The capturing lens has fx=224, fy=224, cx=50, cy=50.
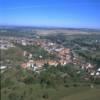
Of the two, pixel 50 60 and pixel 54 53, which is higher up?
pixel 54 53

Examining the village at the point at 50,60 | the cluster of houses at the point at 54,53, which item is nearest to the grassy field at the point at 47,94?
the village at the point at 50,60

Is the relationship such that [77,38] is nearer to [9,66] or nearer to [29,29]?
[29,29]

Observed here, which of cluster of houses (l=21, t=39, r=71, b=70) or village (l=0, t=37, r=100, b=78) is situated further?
cluster of houses (l=21, t=39, r=71, b=70)

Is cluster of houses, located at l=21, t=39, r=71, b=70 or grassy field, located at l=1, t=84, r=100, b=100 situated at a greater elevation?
cluster of houses, located at l=21, t=39, r=71, b=70

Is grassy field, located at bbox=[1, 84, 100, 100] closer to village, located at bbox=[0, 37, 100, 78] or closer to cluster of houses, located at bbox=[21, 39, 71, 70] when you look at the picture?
village, located at bbox=[0, 37, 100, 78]

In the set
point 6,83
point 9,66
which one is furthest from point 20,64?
point 6,83

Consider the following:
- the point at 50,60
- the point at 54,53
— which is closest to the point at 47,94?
the point at 50,60

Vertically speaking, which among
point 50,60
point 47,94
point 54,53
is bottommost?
point 47,94

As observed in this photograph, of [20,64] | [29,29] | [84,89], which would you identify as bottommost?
[84,89]

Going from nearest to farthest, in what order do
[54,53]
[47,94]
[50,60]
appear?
[47,94] → [50,60] → [54,53]

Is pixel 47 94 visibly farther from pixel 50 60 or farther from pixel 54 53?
pixel 54 53

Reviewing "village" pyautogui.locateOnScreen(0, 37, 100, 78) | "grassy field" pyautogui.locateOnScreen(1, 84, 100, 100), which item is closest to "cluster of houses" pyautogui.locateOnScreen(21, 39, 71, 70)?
"village" pyautogui.locateOnScreen(0, 37, 100, 78)
